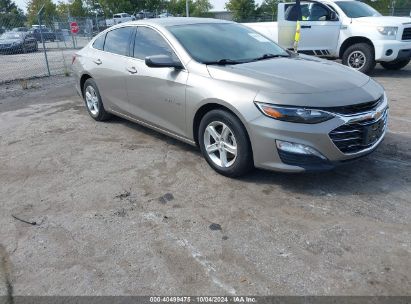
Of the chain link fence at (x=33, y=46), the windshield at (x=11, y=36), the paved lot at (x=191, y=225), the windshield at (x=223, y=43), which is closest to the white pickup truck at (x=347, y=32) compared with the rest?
the paved lot at (x=191, y=225)

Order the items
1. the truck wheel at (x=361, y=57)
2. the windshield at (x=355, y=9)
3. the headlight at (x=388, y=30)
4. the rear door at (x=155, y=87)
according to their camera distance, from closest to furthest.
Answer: the rear door at (x=155, y=87) → the headlight at (x=388, y=30) → the truck wheel at (x=361, y=57) → the windshield at (x=355, y=9)

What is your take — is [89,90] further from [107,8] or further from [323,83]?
[107,8]

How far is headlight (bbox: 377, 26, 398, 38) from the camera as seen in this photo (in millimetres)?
9058

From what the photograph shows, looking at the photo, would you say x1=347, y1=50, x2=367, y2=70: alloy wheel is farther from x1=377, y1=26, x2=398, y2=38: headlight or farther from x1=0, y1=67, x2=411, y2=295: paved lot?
x1=0, y1=67, x2=411, y2=295: paved lot

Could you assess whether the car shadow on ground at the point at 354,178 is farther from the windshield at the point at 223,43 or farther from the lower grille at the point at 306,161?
the windshield at the point at 223,43

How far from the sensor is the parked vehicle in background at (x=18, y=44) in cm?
1695

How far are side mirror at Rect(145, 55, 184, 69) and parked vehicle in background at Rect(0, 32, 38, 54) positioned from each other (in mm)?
14808

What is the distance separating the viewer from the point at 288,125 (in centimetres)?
345

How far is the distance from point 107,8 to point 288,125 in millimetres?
44394

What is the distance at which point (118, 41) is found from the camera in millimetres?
5469

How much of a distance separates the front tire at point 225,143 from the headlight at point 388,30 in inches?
278

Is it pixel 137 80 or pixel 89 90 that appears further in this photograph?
pixel 89 90

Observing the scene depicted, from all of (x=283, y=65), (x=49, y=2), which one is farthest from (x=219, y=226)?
(x=49, y=2)

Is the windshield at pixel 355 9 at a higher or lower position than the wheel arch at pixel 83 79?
higher
